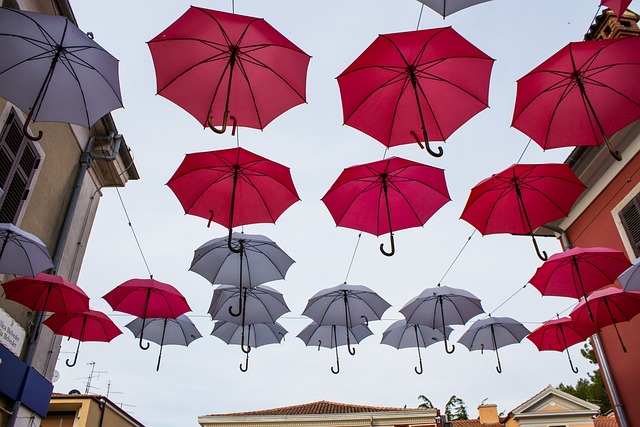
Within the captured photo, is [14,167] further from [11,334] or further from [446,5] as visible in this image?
[446,5]

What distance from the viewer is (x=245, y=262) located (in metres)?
9.82

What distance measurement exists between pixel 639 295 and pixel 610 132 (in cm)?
401

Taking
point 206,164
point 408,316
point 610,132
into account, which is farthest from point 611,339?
point 206,164

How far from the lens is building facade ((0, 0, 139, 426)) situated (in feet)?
25.9

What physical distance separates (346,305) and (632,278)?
5.30 meters

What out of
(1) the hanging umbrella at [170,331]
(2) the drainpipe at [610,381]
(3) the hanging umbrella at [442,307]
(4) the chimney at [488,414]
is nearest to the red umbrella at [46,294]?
(1) the hanging umbrella at [170,331]

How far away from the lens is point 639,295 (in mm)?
8992

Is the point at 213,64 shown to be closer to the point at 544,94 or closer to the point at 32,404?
the point at 544,94

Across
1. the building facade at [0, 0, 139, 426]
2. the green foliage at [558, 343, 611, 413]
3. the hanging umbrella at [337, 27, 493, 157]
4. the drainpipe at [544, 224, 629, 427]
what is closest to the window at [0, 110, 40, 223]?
the building facade at [0, 0, 139, 426]

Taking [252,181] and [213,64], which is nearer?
[213,64]

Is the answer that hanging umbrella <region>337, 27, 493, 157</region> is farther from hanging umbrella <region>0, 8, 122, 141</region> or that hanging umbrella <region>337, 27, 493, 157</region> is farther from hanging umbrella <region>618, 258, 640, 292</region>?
hanging umbrella <region>618, 258, 640, 292</region>

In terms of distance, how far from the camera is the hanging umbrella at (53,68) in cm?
564

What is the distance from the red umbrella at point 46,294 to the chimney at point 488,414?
75.4 ft

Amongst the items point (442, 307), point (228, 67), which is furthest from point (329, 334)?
point (228, 67)
